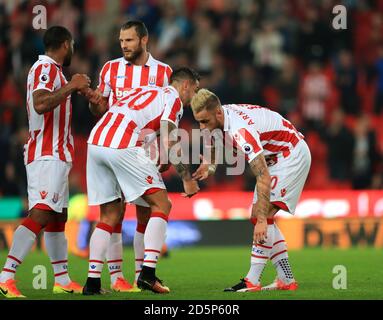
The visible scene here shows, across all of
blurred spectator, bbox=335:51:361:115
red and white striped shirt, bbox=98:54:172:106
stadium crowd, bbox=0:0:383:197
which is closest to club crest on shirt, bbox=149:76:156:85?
red and white striped shirt, bbox=98:54:172:106

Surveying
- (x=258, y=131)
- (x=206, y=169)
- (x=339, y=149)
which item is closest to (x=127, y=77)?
(x=206, y=169)

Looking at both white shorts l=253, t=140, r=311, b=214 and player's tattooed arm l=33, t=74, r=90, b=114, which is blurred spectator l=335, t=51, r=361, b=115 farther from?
player's tattooed arm l=33, t=74, r=90, b=114

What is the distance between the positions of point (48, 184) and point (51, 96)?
770 millimetres

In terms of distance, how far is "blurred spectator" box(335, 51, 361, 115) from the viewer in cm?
1834

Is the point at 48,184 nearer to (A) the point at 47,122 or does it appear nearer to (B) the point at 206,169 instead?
(A) the point at 47,122

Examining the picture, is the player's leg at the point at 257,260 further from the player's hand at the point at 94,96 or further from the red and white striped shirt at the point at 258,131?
the player's hand at the point at 94,96

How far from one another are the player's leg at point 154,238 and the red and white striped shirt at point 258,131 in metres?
0.81

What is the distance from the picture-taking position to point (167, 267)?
1287 cm

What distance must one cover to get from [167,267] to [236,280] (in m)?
2.19

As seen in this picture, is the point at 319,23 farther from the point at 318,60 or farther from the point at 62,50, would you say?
the point at 62,50

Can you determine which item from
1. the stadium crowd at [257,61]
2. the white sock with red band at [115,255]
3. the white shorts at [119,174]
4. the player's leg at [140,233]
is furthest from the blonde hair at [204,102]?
the stadium crowd at [257,61]

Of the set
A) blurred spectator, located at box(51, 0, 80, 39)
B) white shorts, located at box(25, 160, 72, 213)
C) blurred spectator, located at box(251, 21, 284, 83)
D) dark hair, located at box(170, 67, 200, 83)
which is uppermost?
blurred spectator, located at box(51, 0, 80, 39)

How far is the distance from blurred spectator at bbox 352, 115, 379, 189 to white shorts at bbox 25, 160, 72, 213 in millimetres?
8658
